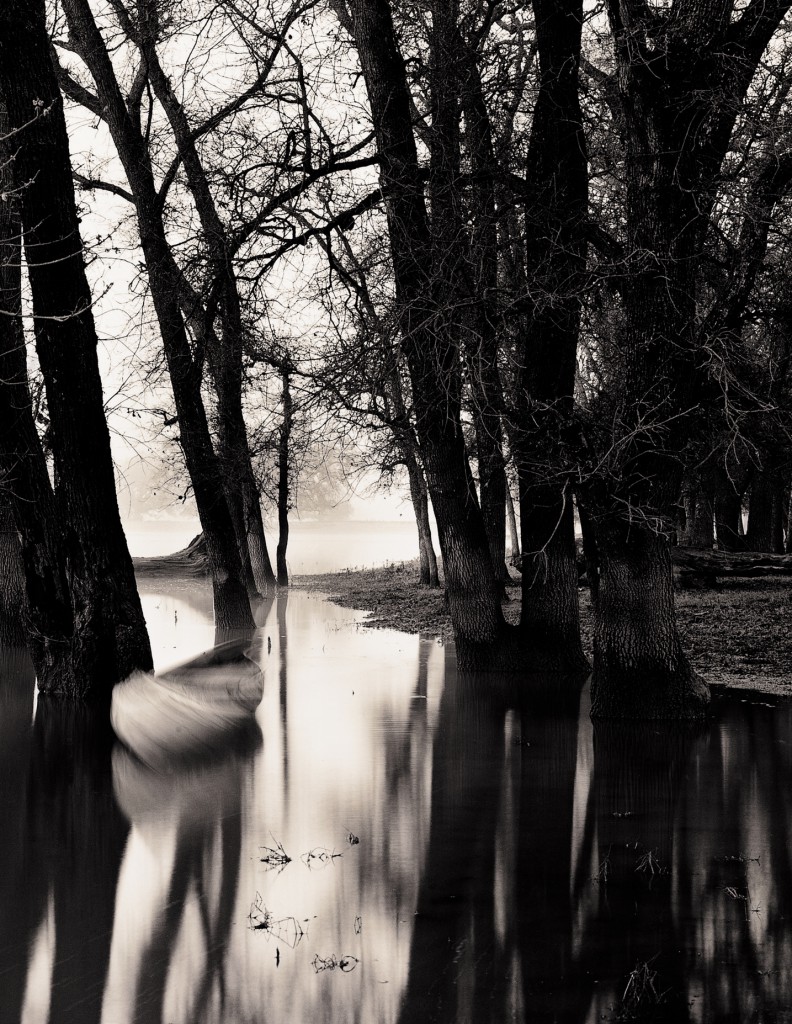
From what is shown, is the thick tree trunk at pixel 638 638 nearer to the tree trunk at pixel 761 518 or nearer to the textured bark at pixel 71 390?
the textured bark at pixel 71 390

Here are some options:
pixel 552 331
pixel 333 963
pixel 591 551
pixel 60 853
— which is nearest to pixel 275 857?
pixel 60 853

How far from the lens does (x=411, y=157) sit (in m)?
14.4

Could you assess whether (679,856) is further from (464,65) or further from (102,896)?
(464,65)

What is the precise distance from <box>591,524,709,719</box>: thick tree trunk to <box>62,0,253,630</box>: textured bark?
6.90 m

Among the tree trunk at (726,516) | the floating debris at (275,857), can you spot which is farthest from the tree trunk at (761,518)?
the floating debris at (275,857)

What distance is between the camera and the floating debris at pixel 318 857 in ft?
25.9

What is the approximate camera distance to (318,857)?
8.08 m

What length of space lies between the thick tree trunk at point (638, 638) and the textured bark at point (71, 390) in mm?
6001

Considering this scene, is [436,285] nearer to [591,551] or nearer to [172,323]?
[591,551]

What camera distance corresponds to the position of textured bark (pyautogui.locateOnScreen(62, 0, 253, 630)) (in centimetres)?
1684

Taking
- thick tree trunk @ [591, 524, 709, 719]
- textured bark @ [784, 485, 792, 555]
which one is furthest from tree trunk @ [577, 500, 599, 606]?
textured bark @ [784, 485, 792, 555]

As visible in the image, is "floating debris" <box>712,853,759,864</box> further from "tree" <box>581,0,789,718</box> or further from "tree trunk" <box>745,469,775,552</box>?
"tree trunk" <box>745,469,775,552</box>

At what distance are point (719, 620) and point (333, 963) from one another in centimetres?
1519

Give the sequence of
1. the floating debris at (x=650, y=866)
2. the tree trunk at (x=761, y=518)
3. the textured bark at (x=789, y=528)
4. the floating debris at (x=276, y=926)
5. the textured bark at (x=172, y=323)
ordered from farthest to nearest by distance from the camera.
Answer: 1. the textured bark at (x=789, y=528)
2. the tree trunk at (x=761, y=518)
3. the textured bark at (x=172, y=323)
4. the floating debris at (x=650, y=866)
5. the floating debris at (x=276, y=926)
